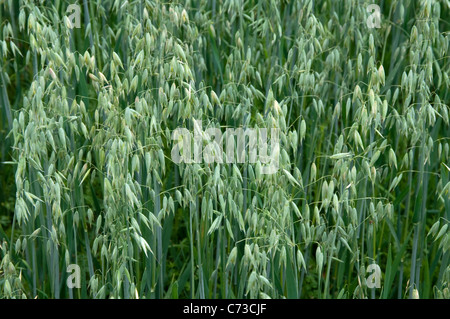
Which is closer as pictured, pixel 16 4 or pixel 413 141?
pixel 413 141

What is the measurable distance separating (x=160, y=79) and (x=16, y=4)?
1968 mm

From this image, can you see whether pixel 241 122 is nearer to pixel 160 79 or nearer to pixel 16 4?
pixel 160 79

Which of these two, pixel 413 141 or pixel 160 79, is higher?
pixel 160 79

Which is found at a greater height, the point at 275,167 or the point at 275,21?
the point at 275,21

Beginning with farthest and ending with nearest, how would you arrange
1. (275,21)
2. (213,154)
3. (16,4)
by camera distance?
(16,4) < (275,21) < (213,154)

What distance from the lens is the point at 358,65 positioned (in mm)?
3180

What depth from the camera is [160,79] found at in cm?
289
